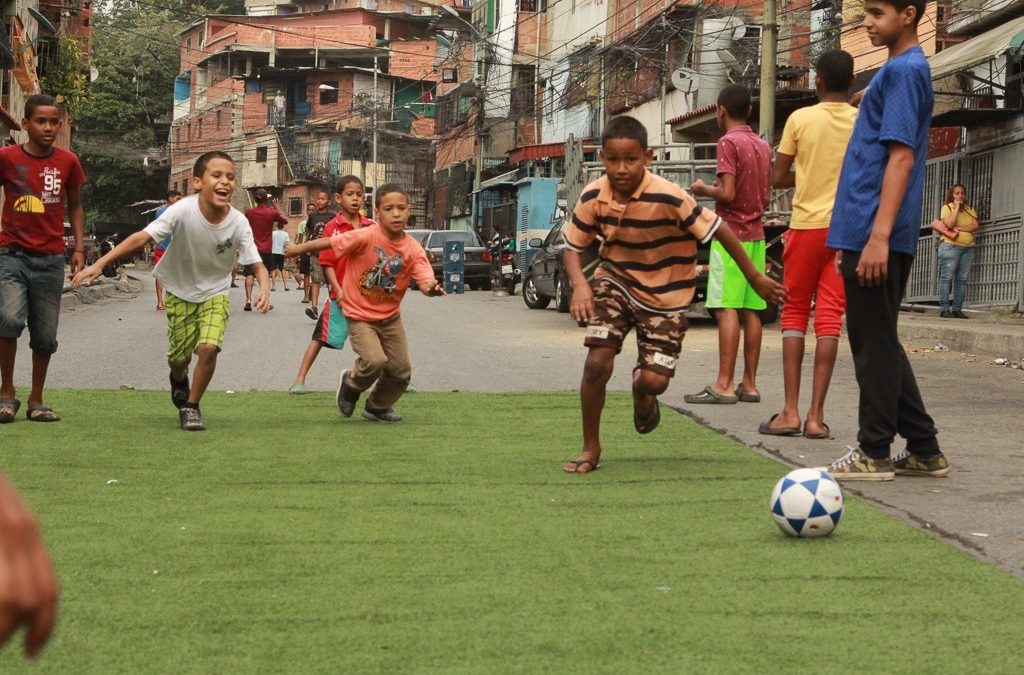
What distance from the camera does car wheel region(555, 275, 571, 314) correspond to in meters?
21.7

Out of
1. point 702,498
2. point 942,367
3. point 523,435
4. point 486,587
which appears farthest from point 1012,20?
point 486,587

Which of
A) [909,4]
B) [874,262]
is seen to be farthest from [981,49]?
[874,262]

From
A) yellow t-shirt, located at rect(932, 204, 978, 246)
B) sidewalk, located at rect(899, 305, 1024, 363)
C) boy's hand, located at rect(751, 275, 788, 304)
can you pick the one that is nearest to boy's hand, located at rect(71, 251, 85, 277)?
boy's hand, located at rect(751, 275, 788, 304)

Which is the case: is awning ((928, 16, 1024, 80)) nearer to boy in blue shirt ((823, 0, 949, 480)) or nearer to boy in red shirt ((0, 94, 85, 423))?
boy in blue shirt ((823, 0, 949, 480))

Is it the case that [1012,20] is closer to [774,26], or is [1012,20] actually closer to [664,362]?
[774,26]

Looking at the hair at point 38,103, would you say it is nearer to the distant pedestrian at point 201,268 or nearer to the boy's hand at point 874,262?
the distant pedestrian at point 201,268

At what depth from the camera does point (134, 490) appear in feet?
19.8

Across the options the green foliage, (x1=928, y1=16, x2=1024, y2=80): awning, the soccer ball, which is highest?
the green foliage

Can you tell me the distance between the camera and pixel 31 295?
8375 millimetres

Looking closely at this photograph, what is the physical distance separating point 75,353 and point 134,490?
8.45 meters

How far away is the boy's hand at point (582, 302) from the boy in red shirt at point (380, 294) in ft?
8.78

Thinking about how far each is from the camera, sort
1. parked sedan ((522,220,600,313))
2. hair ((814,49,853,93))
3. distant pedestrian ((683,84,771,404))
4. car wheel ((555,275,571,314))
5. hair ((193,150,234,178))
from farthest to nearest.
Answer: parked sedan ((522,220,600,313)), car wheel ((555,275,571,314)), distant pedestrian ((683,84,771,404)), hair ((193,150,234,178)), hair ((814,49,853,93))

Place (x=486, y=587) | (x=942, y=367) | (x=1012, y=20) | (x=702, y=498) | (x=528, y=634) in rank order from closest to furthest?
(x=528, y=634) < (x=486, y=587) < (x=702, y=498) < (x=942, y=367) < (x=1012, y=20)

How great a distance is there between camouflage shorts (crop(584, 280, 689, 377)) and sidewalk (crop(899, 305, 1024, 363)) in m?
8.37
